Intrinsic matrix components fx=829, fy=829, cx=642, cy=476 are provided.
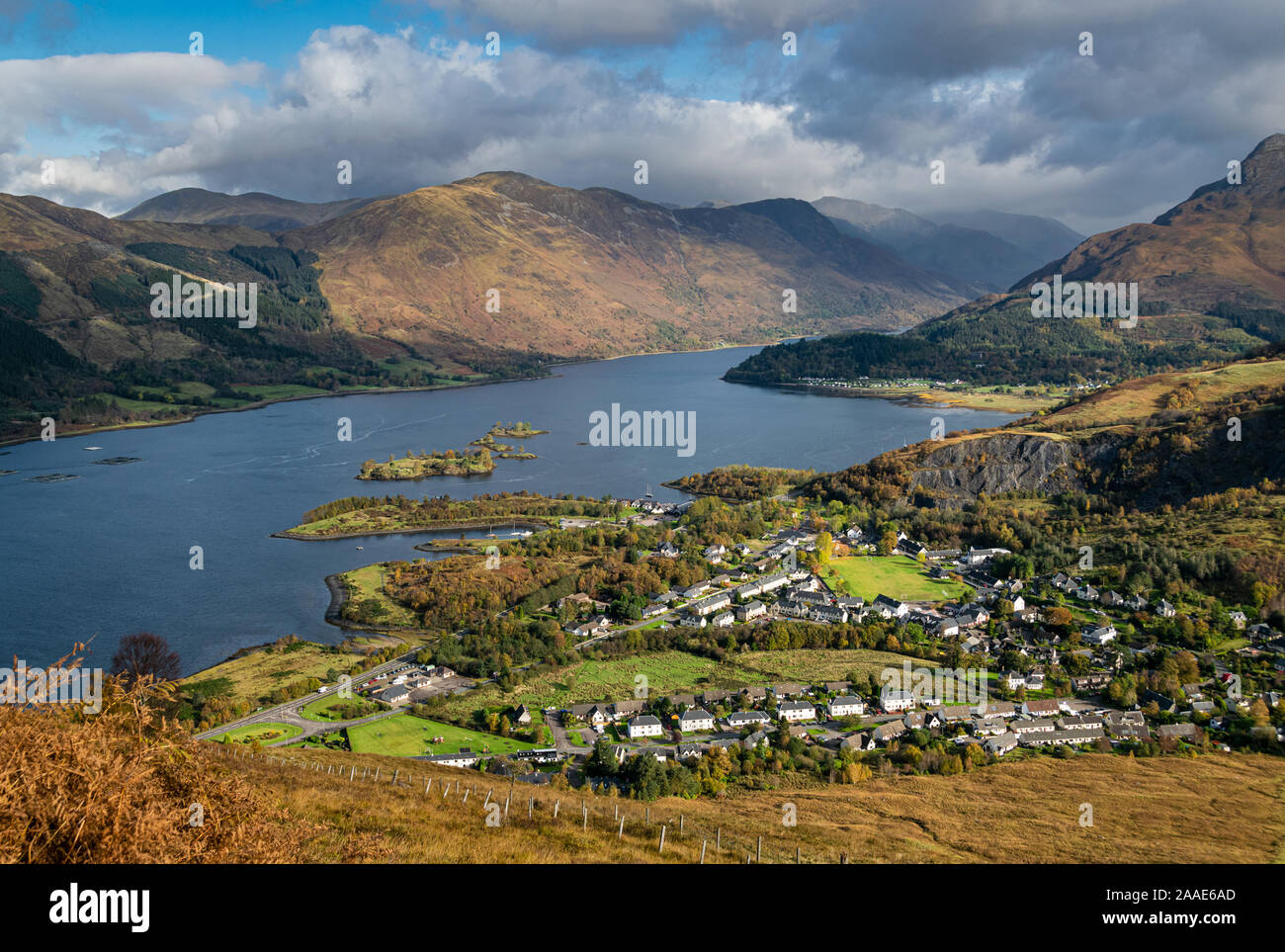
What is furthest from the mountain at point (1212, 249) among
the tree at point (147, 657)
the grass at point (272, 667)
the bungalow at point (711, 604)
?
the tree at point (147, 657)

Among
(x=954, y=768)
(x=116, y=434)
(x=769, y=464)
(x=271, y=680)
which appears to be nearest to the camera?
(x=954, y=768)

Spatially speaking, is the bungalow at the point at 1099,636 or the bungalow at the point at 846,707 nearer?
the bungalow at the point at 846,707

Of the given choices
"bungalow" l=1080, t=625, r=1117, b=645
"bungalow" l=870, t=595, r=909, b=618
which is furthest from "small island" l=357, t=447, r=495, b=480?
"bungalow" l=1080, t=625, r=1117, b=645

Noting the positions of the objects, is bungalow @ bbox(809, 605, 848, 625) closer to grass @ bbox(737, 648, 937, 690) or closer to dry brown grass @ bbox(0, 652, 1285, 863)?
grass @ bbox(737, 648, 937, 690)

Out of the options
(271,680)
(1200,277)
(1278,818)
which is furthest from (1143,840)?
(1200,277)

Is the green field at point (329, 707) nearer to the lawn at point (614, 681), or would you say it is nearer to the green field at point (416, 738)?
the green field at point (416, 738)

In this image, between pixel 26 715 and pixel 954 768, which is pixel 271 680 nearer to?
pixel 954 768
